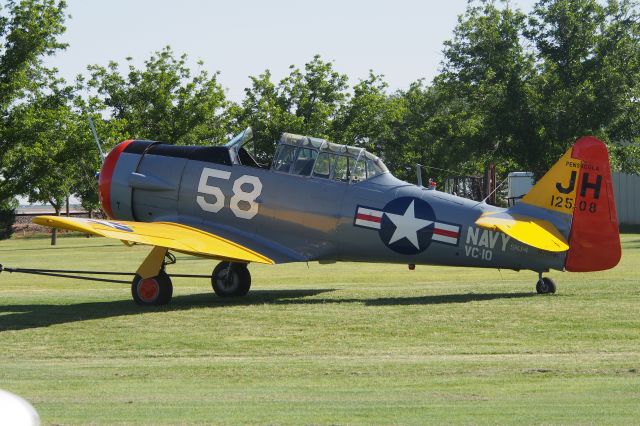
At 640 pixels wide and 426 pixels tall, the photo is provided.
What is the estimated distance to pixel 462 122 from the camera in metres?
60.6

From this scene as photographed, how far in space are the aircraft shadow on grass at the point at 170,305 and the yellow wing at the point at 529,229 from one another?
1.29 m

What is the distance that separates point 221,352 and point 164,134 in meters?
46.5

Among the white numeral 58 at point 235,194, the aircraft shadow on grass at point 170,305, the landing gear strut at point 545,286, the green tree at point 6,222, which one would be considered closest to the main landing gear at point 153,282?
the aircraft shadow on grass at point 170,305

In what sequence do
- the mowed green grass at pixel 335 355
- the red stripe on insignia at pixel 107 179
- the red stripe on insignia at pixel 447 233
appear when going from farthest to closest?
the red stripe on insignia at pixel 107 179
the red stripe on insignia at pixel 447 233
the mowed green grass at pixel 335 355

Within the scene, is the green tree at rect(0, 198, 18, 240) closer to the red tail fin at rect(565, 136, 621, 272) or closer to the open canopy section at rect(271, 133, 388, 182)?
the open canopy section at rect(271, 133, 388, 182)

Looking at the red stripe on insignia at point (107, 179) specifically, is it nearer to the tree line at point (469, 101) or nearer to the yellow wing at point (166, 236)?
the yellow wing at point (166, 236)

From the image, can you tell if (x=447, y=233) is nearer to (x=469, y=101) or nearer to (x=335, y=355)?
(x=335, y=355)

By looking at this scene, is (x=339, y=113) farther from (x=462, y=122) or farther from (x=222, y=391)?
(x=222, y=391)

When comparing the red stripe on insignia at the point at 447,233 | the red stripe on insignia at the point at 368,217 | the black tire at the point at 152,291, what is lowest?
the black tire at the point at 152,291

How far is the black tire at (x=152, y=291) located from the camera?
1670 cm

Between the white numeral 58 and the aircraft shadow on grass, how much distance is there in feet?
4.94

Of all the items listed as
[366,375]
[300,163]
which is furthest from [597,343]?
[300,163]

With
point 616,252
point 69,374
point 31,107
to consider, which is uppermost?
point 31,107

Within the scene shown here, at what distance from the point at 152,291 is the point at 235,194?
2.17 m
